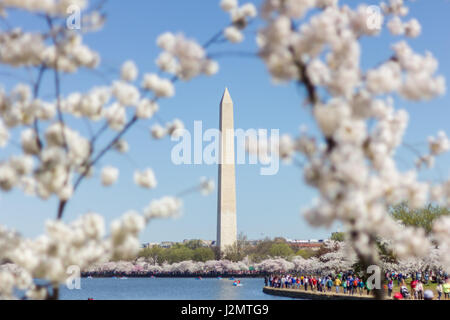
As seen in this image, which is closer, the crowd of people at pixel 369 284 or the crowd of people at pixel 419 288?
the crowd of people at pixel 419 288

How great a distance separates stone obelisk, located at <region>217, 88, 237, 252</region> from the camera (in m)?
41.0

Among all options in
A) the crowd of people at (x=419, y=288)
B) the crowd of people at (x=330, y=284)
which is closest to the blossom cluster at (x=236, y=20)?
the crowd of people at (x=419, y=288)

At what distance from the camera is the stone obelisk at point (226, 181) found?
1613 inches

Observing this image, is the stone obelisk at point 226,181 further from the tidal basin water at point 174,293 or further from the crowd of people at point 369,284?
the crowd of people at point 369,284

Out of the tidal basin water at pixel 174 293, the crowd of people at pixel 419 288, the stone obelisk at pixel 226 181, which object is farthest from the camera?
the stone obelisk at pixel 226 181

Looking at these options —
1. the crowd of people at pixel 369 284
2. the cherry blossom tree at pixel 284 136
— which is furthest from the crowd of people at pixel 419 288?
the cherry blossom tree at pixel 284 136

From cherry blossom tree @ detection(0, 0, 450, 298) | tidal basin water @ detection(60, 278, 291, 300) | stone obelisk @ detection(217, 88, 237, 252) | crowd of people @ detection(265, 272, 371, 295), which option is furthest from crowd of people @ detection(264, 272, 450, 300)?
cherry blossom tree @ detection(0, 0, 450, 298)

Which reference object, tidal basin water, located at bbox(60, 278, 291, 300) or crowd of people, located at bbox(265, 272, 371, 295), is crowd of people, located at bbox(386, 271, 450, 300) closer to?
crowd of people, located at bbox(265, 272, 371, 295)

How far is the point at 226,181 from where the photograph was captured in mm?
45281

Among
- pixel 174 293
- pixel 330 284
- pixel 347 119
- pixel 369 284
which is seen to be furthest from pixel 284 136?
pixel 174 293

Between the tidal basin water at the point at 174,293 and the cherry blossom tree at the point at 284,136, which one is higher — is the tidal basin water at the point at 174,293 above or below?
below

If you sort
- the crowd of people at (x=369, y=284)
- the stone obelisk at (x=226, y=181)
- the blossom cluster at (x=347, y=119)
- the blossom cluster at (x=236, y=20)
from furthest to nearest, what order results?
the stone obelisk at (x=226, y=181) < the crowd of people at (x=369, y=284) < the blossom cluster at (x=236, y=20) < the blossom cluster at (x=347, y=119)

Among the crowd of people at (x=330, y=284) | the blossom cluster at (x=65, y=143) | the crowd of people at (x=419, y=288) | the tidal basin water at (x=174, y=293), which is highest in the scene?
the blossom cluster at (x=65, y=143)
